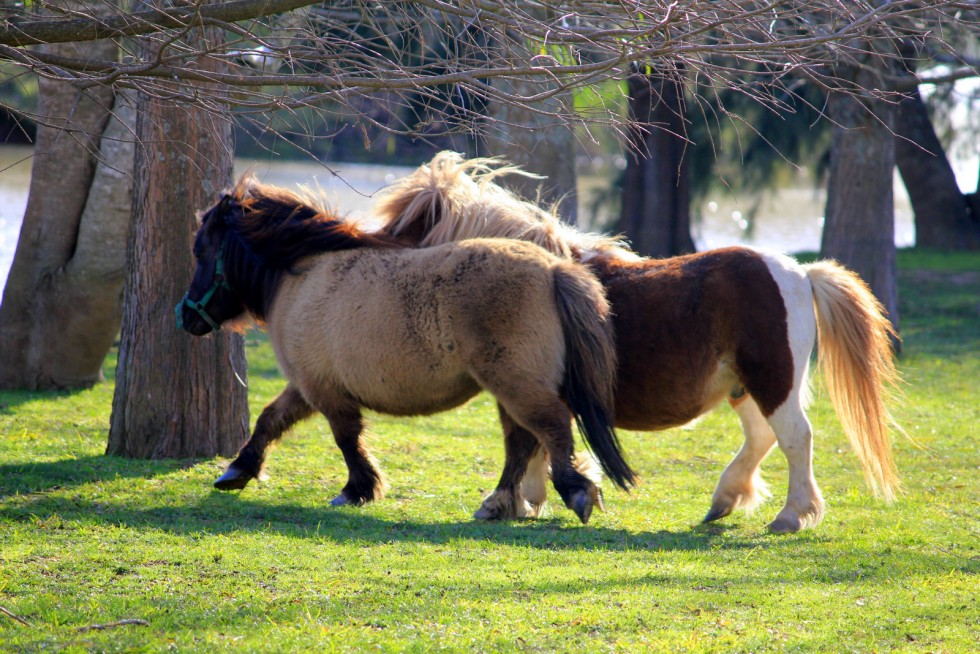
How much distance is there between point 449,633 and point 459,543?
1456 millimetres

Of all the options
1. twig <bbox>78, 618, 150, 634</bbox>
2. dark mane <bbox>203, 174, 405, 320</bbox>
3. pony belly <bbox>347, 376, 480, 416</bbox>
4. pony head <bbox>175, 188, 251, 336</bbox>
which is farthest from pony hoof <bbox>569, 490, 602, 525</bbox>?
pony head <bbox>175, 188, 251, 336</bbox>

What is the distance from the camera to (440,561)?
5.04 m

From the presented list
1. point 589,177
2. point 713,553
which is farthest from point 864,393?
point 589,177

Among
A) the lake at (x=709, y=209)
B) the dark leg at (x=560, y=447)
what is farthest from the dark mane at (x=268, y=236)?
the lake at (x=709, y=209)

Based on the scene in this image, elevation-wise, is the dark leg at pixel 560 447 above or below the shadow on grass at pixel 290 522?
above

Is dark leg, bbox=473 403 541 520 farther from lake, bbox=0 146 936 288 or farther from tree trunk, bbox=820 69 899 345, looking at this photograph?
lake, bbox=0 146 936 288

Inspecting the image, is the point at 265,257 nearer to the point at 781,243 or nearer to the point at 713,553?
the point at 713,553

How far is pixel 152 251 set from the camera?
7.14 meters

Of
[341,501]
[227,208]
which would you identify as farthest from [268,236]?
[341,501]

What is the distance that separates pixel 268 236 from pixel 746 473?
3.48m

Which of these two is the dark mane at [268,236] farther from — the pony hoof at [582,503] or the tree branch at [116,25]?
the tree branch at [116,25]

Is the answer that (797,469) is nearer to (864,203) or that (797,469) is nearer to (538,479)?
(538,479)

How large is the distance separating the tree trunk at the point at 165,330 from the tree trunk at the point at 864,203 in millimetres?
9885

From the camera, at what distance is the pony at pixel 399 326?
5.72 meters
